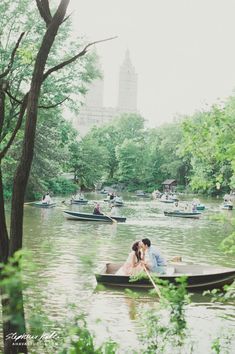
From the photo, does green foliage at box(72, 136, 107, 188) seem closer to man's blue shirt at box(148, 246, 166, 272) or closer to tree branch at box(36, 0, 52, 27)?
man's blue shirt at box(148, 246, 166, 272)

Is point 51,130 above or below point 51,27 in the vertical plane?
above

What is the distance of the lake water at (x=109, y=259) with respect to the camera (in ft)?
31.2

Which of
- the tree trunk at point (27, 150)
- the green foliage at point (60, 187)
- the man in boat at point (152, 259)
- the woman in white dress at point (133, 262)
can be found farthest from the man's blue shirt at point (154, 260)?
the green foliage at point (60, 187)

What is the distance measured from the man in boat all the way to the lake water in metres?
0.75

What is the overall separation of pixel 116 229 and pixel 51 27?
21.5m

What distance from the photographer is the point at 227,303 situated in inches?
462

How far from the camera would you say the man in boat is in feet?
42.1

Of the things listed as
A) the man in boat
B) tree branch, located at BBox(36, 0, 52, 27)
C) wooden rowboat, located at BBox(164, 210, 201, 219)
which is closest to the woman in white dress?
the man in boat

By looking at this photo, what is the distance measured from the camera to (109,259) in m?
17.2

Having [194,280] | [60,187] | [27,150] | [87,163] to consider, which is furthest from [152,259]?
[87,163]

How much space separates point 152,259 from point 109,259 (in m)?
4.46

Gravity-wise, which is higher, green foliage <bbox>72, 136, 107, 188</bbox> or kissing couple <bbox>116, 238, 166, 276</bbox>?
green foliage <bbox>72, 136, 107, 188</bbox>

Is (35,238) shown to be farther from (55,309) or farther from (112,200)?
(112,200)

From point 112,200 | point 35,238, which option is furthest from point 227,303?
point 112,200
